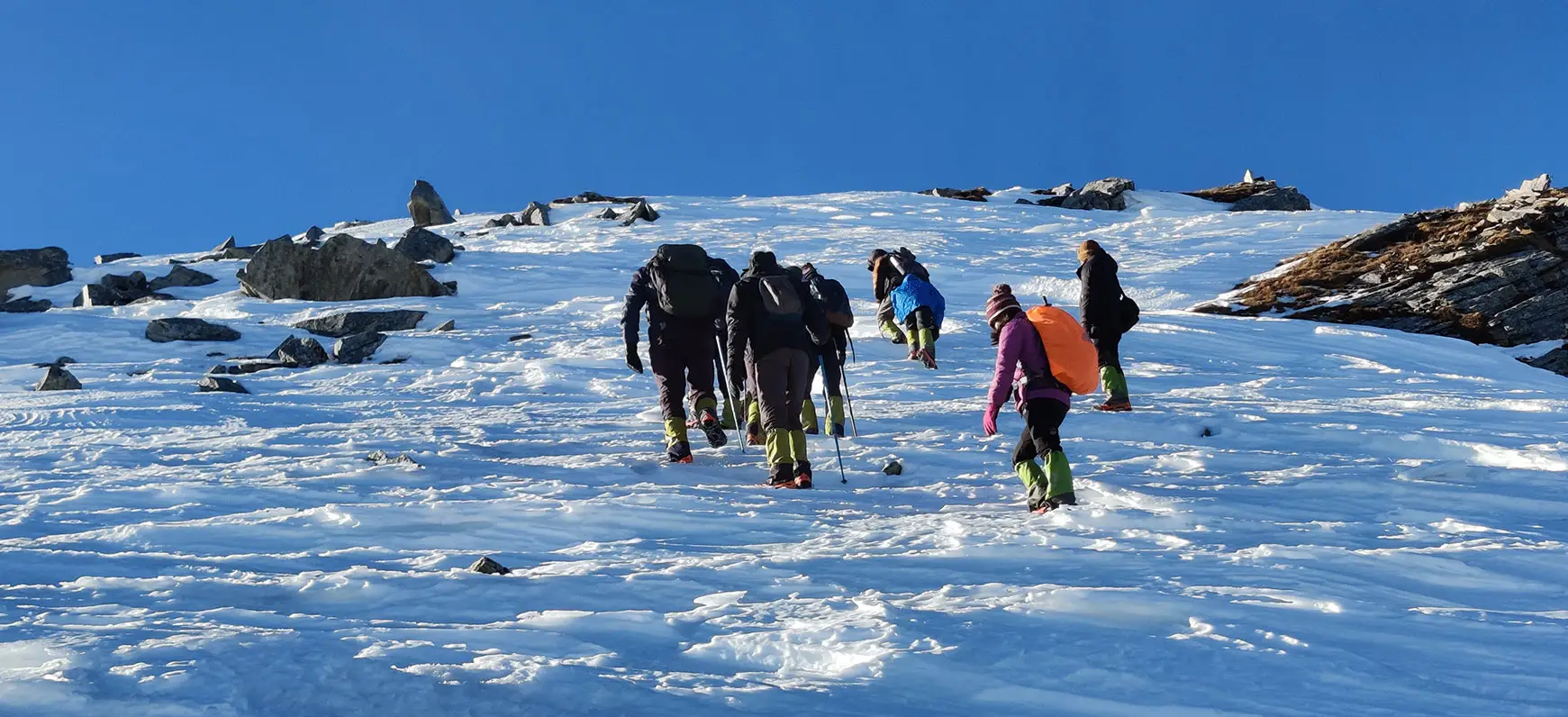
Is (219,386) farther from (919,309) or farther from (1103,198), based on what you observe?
(1103,198)

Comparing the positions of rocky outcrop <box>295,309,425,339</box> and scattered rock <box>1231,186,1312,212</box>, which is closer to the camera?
rocky outcrop <box>295,309,425,339</box>

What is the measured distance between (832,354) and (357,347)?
36.0 ft

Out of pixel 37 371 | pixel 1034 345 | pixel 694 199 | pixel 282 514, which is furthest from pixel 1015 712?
pixel 694 199

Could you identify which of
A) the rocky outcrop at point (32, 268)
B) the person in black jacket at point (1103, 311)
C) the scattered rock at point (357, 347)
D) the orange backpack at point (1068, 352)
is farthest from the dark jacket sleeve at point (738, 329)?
the rocky outcrop at point (32, 268)

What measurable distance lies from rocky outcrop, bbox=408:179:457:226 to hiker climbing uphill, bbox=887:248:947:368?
3749 centimetres

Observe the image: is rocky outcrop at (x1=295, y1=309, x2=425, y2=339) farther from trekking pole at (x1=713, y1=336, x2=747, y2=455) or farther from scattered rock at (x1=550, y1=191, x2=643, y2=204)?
scattered rock at (x1=550, y1=191, x2=643, y2=204)

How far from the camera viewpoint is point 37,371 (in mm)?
16188

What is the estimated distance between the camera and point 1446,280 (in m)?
26.2

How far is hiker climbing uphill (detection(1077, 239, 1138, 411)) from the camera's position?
12.0m

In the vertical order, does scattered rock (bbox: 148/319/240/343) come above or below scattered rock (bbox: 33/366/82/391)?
above

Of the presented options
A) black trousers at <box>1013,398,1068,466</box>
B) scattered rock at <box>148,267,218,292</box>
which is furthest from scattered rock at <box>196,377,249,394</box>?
scattered rock at <box>148,267,218,292</box>

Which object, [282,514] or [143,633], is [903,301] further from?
[143,633]

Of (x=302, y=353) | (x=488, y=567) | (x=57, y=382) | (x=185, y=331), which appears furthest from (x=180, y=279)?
(x=488, y=567)

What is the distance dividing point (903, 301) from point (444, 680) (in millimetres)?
13538
